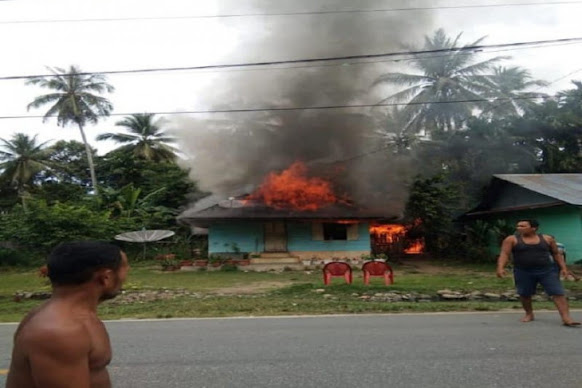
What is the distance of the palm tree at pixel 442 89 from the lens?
87.8ft

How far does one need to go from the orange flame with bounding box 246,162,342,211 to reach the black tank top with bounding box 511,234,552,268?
13.0 meters

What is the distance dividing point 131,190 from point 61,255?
25.2 m

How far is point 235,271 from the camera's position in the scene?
687 inches

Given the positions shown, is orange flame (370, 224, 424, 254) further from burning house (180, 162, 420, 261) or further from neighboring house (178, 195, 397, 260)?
neighboring house (178, 195, 397, 260)

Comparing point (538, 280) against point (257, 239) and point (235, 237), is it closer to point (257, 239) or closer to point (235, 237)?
point (257, 239)

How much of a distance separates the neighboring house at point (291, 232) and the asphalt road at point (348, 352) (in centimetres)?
1221

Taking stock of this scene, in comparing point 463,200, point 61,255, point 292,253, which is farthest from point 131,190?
point 61,255

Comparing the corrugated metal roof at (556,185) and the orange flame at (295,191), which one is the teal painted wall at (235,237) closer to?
the orange flame at (295,191)

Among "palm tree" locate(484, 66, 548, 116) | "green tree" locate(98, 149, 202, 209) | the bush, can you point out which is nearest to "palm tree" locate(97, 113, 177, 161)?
"green tree" locate(98, 149, 202, 209)

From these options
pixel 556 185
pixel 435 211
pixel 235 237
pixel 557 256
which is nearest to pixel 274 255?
pixel 235 237

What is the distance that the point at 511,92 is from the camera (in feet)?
94.5

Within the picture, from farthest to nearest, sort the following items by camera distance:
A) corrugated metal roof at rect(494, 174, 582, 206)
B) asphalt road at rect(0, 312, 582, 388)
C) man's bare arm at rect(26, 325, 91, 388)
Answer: corrugated metal roof at rect(494, 174, 582, 206) → asphalt road at rect(0, 312, 582, 388) → man's bare arm at rect(26, 325, 91, 388)

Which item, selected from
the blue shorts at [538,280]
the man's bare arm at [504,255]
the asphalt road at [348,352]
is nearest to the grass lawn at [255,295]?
the asphalt road at [348,352]

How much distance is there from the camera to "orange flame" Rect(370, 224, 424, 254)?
73.9ft
